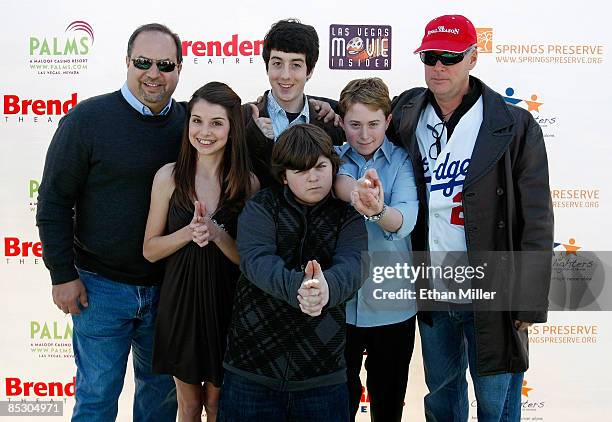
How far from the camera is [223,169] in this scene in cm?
215

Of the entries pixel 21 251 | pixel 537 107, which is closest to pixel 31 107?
pixel 21 251

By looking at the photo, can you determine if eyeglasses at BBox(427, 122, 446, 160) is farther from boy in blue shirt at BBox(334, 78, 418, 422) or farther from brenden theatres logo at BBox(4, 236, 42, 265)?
brenden theatres logo at BBox(4, 236, 42, 265)

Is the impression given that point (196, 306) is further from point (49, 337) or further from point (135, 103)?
point (49, 337)

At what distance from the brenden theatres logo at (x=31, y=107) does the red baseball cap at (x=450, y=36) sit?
1934mm

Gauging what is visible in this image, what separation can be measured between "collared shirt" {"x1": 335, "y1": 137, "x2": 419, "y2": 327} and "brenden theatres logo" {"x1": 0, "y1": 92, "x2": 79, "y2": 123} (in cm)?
174

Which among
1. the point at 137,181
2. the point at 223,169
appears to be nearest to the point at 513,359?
the point at 223,169

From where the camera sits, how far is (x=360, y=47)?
3195 millimetres

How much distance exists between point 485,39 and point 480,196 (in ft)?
4.42

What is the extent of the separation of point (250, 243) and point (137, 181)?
56 cm

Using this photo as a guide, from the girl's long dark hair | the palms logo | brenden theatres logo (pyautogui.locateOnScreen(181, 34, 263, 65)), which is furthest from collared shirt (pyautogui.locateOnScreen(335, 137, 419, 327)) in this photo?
the palms logo

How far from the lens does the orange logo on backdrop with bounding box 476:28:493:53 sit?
3.18 meters

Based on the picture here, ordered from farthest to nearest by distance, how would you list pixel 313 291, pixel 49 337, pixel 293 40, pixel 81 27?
pixel 49 337 → pixel 81 27 → pixel 293 40 → pixel 313 291

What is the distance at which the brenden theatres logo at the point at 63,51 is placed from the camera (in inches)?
125

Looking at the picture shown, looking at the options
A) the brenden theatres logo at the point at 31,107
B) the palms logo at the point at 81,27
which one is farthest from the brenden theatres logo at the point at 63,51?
the brenden theatres logo at the point at 31,107
